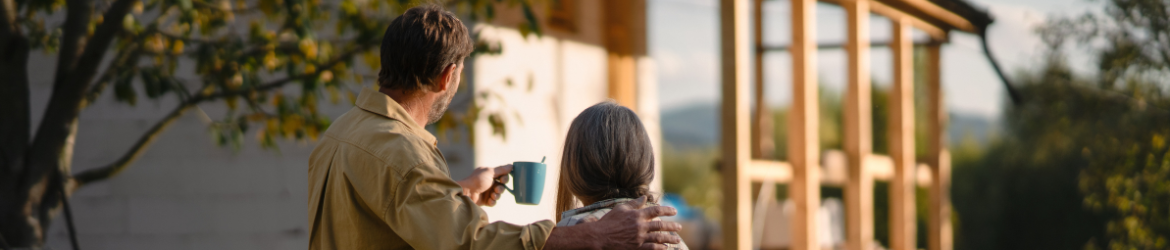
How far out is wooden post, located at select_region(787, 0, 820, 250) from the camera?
18.1ft

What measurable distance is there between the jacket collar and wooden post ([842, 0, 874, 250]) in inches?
179

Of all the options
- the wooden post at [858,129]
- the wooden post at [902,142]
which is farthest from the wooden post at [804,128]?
the wooden post at [902,142]

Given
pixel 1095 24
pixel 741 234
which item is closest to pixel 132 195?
pixel 741 234

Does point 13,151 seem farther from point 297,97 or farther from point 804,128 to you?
point 804,128

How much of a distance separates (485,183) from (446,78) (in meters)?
0.29

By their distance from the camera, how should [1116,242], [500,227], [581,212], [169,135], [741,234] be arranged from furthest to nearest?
[1116,242]
[169,135]
[741,234]
[581,212]
[500,227]

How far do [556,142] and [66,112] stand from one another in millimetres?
2777

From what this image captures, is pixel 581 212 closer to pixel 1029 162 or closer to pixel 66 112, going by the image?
pixel 66 112

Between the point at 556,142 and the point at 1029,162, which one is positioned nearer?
the point at 556,142

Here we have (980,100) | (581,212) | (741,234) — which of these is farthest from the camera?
(980,100)

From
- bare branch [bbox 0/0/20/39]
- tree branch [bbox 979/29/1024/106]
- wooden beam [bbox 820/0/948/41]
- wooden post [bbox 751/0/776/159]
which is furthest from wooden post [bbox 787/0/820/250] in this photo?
bare branch [bbox 0/0/20/39]

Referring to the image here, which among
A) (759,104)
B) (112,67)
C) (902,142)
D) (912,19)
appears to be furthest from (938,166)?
(112,67)

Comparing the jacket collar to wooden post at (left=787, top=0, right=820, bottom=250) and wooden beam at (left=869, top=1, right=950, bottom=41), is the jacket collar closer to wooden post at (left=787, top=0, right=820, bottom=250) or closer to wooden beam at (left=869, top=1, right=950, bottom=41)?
wooden post at (left=787, top=0, right=820, bottom=250)

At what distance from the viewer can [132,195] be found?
520 centimetres
